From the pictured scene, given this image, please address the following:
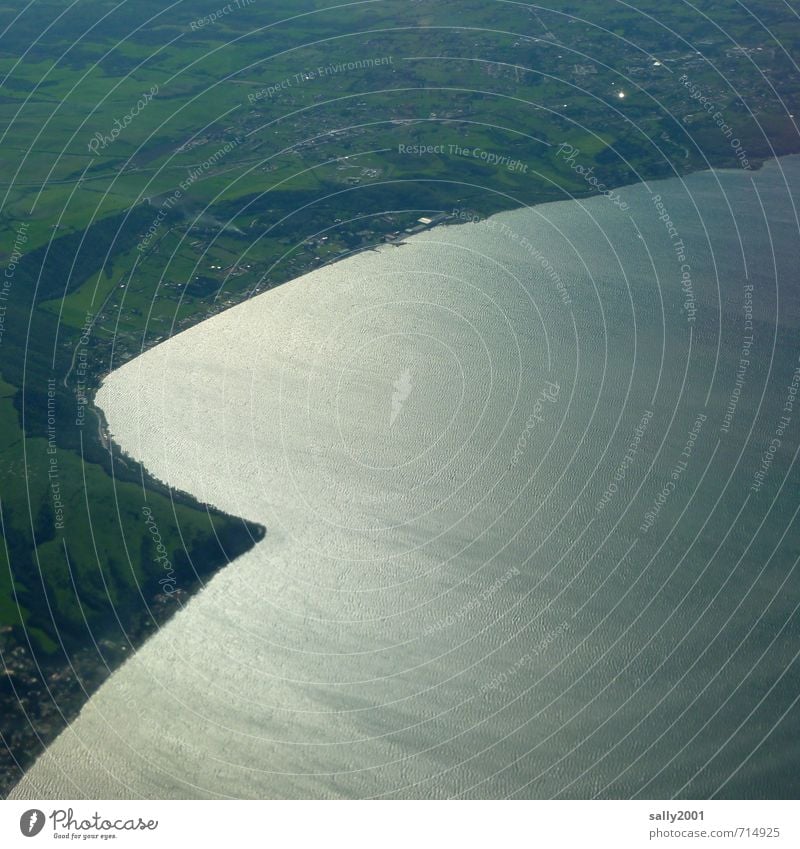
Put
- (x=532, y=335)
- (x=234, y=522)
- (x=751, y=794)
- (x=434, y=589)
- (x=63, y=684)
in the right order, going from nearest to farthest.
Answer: (x=751, y=794), (x=63, y=684), (x=434, y=589), (x=234, y=522), (x=532, y=335)

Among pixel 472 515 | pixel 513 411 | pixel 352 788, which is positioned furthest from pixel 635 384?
pixel 352 788

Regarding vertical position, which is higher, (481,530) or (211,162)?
(211,162)

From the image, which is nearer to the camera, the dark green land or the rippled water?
the rippled water

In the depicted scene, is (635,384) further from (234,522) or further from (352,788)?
(352,788)

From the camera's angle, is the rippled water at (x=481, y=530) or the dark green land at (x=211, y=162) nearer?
the rippled water at (x=481, y=530)
